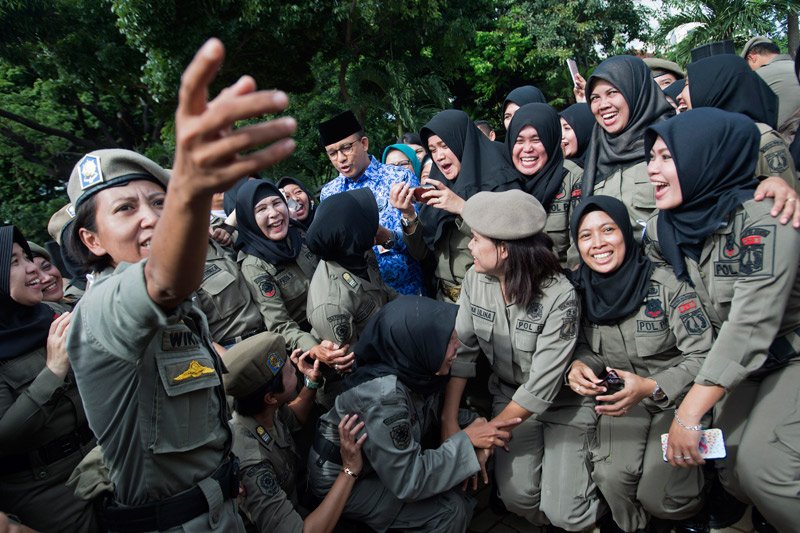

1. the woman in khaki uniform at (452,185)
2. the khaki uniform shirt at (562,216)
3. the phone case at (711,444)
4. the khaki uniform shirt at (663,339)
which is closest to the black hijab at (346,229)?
the woman in khaki uniform at (452,185)

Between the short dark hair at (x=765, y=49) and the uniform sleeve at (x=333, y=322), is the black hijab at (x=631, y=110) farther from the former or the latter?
the short dark hair at (x=765, y=49)

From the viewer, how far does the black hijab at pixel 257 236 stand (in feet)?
11.5

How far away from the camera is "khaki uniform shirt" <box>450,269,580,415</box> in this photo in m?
2.77

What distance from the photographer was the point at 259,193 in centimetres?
356

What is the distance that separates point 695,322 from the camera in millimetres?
2490

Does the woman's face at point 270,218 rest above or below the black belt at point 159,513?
above

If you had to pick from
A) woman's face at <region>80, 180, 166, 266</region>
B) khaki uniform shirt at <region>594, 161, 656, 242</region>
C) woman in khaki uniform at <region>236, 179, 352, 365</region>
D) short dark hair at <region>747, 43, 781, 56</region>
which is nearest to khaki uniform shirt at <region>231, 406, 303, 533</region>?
woman in khaki uniform at <region>236, 179, 352, 365</region>

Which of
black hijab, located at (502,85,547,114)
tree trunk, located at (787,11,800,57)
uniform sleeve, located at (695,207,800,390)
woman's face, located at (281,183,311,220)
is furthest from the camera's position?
tree trunk, located at (787,11,800,57)

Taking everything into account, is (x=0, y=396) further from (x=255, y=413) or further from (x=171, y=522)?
(x=171, y=522)

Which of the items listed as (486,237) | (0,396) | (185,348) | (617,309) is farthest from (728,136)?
(0,396)

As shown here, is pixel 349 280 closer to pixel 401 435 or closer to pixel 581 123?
pixel 401 435

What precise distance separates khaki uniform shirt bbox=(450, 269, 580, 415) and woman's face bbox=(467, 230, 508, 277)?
226 mm

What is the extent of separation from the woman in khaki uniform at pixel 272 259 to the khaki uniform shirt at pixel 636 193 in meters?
2.12

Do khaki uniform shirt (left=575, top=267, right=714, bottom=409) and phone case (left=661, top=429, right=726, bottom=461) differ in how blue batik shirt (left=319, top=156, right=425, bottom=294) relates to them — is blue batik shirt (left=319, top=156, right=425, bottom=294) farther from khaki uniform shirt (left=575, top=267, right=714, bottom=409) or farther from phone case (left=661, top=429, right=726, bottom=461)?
phone case (left=661, top=429, right=726, bottom=461)
